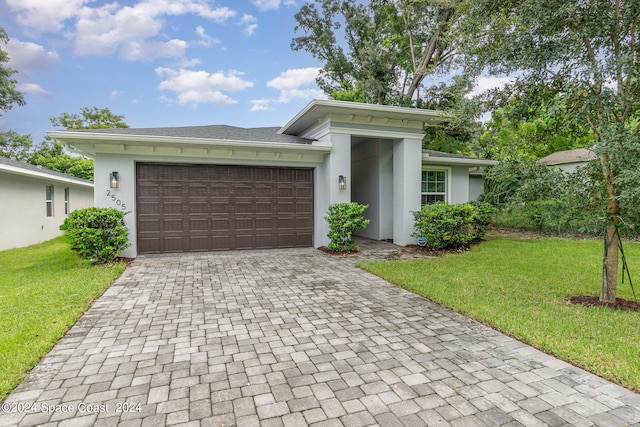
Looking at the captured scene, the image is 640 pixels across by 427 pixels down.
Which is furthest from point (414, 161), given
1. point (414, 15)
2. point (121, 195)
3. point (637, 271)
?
point (414, 15)

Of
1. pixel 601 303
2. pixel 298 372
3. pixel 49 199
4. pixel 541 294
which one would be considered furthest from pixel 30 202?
pixel 601 303

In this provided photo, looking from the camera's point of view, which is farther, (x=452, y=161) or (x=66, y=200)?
(x=66, y=200)

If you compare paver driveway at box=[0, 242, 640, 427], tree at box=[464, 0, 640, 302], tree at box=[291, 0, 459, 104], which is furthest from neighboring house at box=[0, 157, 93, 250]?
tree at box=[291, 0, 459, 104]

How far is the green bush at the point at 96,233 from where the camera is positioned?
6543 mm

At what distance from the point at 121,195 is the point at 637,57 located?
9508 millimetres

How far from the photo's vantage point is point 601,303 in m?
4.37

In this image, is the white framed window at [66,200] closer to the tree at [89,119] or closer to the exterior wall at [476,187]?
the tree at [89,119]

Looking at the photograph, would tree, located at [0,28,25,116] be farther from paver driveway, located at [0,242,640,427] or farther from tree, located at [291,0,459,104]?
paver driveway, located at [0,242,640,427]

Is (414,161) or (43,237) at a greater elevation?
(414,161)

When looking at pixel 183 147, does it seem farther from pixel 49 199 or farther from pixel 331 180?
pixel 49 199

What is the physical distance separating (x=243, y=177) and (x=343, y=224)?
117 inches

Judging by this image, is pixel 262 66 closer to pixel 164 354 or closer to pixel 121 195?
pixel 121 195

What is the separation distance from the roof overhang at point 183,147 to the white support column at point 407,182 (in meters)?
2.28

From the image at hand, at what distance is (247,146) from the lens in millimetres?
8125
